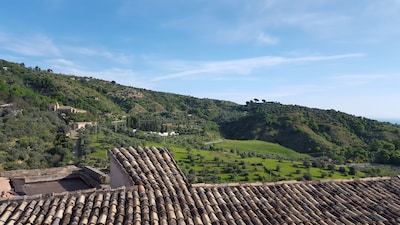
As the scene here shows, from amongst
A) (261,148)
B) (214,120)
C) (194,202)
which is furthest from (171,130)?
(194,202)

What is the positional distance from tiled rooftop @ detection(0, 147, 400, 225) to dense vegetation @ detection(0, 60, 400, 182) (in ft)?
87.7

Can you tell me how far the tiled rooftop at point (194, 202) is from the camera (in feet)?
17.1

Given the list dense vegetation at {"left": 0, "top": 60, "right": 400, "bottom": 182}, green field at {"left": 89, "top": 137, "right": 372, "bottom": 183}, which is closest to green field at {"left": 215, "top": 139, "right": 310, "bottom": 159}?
dense vegetation at {"left": 0, "top": 60, "right": 400, "bottom": 182}

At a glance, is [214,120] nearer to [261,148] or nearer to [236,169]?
[261,148]

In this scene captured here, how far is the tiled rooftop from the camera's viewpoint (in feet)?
17.1

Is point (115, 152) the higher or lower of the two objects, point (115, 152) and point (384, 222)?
the higher

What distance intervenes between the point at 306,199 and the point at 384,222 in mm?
1351

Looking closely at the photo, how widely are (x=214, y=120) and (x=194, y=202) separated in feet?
327

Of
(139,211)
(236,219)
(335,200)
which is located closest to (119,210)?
(139,211)

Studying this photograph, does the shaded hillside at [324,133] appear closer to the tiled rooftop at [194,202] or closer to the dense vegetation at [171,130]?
the dense vegetation at [171,130]

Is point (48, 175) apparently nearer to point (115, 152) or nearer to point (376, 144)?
point (115, 152)

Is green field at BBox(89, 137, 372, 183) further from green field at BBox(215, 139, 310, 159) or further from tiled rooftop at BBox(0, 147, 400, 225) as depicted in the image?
tiled rooftop at BBox(0, 147, 400, 225)

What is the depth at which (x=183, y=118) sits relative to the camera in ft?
307

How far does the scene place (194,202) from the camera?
5984 millimetres
